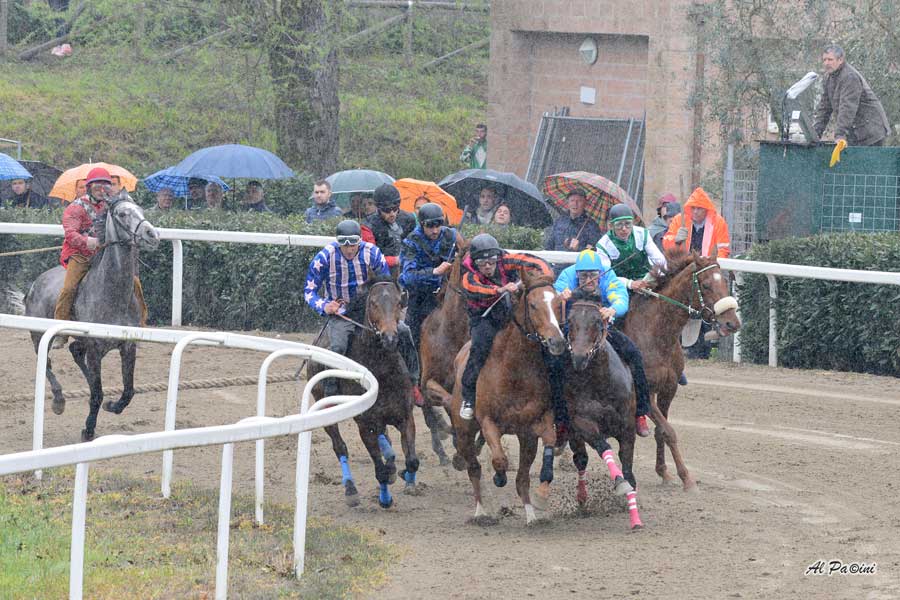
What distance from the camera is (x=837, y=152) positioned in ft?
43.1

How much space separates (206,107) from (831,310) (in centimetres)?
1567

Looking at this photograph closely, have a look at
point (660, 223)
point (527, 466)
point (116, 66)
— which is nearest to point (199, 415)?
point (527, 466)

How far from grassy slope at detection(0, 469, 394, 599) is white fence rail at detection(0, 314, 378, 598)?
0.20m

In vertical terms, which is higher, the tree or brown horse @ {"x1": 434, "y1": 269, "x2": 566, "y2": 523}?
the tree

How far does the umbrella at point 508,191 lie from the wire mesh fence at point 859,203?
3.13 meters

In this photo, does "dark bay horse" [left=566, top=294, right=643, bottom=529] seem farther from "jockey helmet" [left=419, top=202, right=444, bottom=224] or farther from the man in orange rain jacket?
the man in orange rain jacket

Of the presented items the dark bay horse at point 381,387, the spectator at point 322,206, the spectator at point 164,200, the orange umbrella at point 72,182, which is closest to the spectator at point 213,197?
the spectator at point 164,200

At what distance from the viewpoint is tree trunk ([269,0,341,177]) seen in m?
19.2

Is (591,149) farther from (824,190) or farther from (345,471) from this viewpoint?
(345,471)

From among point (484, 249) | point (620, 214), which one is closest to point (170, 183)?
point (620, 214)

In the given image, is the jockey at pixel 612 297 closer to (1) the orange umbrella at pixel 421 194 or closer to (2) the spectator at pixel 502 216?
(1) the orange umbrella at pixel 421 194

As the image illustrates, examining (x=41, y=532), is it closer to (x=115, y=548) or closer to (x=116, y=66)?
(x=115, y=548)

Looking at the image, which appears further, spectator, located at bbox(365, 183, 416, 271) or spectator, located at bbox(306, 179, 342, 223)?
spectator, located at bbox(306, 179, 342, 223)

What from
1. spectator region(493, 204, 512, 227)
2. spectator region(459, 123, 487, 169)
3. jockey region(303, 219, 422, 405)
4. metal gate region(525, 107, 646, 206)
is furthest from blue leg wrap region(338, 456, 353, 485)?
spectator region(459, 123, 487, 169)
